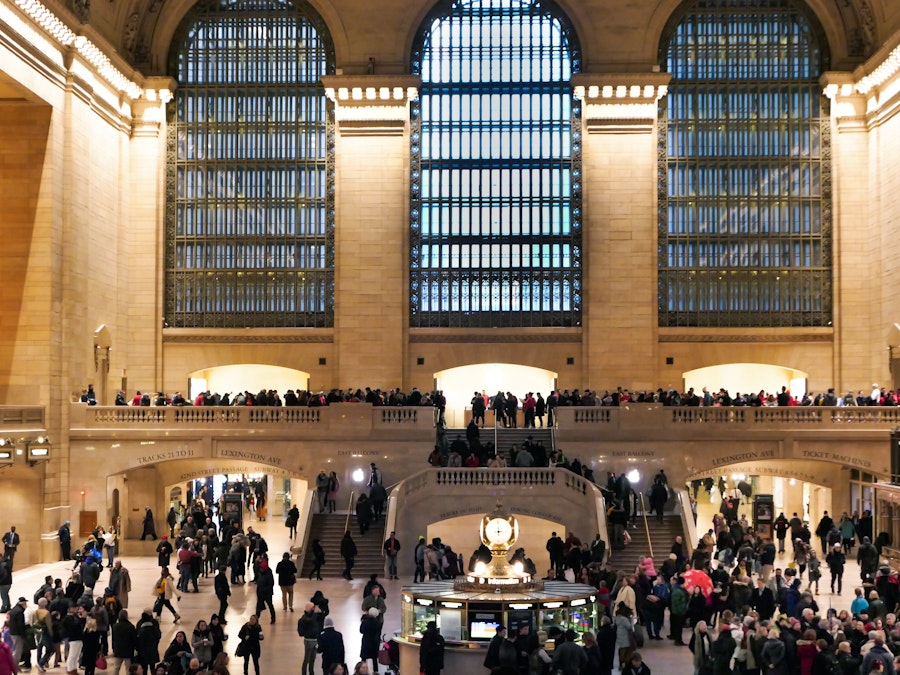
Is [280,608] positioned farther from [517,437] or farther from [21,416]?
[517,437]

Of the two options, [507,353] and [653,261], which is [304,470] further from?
[653,261]

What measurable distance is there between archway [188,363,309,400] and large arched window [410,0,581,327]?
5.71 m

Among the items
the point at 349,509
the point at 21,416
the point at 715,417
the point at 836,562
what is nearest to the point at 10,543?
the point at 21,416

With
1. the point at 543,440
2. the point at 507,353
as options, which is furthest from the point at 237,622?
the point at 507,353

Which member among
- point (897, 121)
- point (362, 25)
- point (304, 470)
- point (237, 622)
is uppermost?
point (362, 25)

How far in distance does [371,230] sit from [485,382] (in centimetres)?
737

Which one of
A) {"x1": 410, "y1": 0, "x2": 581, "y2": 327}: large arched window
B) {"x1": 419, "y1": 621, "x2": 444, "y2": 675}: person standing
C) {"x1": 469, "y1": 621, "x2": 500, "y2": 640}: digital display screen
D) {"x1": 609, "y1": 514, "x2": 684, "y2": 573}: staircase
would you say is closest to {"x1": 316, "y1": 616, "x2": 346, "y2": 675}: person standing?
{"x1": 419, "y1": 621, "x2": 444, "y2": 675}: person standing

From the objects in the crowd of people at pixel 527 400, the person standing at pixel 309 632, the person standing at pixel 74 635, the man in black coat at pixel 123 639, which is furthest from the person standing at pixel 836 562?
the person standing at pixel 74 635

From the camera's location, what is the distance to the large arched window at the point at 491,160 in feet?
139

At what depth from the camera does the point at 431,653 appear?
1641 cm

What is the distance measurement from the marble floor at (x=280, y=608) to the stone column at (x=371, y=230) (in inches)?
393

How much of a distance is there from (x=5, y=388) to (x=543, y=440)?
15390 mm

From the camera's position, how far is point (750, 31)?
139ft

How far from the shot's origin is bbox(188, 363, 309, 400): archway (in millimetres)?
44219
